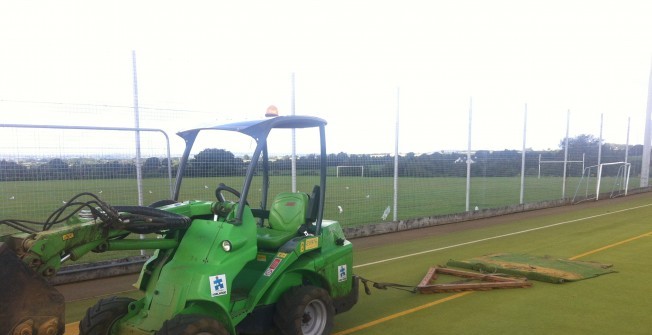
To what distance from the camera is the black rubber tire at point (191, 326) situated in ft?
10.6

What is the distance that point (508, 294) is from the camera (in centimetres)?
624

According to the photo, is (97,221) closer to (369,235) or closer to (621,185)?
(369,235)

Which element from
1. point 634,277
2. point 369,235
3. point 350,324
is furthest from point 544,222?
point 350,324

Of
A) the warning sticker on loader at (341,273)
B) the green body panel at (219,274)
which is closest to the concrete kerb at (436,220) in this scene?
the warning sticker on loader at (341,273)

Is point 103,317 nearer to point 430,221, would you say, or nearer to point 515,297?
point 515,297

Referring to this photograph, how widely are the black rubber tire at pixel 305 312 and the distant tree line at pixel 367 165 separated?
281cm

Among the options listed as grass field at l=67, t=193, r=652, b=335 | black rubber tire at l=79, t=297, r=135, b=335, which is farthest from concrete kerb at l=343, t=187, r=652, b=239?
black rubber tire at l=79, t=297, r=135, b=335

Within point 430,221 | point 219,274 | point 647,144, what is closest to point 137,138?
point 219,274

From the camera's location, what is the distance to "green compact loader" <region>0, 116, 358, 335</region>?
116 inches

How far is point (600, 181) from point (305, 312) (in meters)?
21.9

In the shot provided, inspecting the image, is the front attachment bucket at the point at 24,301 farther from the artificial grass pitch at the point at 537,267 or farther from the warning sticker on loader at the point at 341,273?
the artificial grass pitch at the point at 537,267

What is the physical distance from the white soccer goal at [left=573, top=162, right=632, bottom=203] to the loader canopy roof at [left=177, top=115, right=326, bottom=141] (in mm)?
17781

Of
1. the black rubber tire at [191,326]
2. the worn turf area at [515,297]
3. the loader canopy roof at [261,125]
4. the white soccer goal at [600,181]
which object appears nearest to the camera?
the black rubber tire at [191,326]

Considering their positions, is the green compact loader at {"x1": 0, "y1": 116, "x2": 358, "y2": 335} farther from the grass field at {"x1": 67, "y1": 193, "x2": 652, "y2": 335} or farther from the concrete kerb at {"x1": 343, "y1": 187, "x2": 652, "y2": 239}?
the concrete kerb at {"x1": 343, "y1": 187, "x2": 652, "y2": 239}
